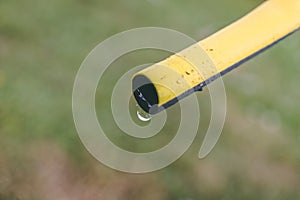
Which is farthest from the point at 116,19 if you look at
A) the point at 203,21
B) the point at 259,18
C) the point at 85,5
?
the point at 259,18

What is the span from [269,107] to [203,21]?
31cm

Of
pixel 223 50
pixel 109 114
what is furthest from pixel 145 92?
pixel 109 114

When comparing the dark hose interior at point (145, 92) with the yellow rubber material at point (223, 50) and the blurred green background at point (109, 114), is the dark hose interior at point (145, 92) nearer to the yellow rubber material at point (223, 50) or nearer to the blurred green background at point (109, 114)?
the yellow rubber material at point (223, 50)

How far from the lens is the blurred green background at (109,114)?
1.22 m

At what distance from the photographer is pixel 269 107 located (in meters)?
1.51

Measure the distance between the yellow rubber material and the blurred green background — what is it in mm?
439

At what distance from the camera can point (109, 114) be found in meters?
1.33

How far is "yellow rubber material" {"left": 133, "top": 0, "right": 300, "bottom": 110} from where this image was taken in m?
0.80

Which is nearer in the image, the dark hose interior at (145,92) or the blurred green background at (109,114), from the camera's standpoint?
the dark hose interior at (145,92)

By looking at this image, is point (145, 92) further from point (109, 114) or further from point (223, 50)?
point (109, 114)

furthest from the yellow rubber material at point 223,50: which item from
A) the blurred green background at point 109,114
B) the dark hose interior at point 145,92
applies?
the blurred green background at point 109,114

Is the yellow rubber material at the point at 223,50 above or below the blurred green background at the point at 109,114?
above

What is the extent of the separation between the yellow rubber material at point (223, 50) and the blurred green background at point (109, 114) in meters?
0.44

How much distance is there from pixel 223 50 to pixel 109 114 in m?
0.49
